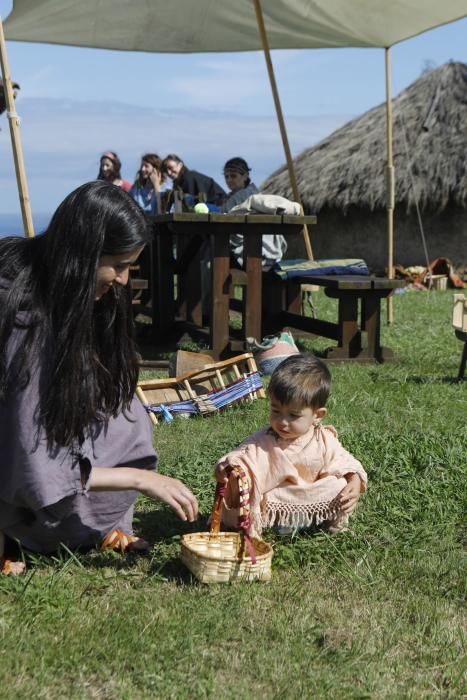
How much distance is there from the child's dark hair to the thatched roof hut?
14795 millimetres

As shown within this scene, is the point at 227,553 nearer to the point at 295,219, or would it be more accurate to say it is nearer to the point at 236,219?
the point at 236,219

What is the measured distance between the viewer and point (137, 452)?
3.44 m

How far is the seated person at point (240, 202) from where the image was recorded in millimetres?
9144

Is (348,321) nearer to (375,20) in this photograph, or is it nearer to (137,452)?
(375,20)

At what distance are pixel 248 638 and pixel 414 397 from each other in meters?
3.56

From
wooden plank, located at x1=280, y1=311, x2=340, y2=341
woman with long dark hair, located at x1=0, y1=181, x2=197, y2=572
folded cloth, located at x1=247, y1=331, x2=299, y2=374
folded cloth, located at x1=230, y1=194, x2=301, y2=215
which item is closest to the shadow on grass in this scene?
folded cloth, located at x1=247, y1=331, x2=299, y2=374

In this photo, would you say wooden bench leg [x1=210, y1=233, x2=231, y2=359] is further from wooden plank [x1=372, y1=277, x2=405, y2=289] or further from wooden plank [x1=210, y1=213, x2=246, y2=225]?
wooden plank [x1=372, y1=277, x2=405, y2=289]

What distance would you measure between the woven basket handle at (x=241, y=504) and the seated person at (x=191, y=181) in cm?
726

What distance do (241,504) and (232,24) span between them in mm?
8220

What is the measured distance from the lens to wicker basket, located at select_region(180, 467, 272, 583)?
3.12 m

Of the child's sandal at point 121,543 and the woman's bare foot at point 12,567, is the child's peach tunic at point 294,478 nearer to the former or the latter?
the child's sandal at point 121,543

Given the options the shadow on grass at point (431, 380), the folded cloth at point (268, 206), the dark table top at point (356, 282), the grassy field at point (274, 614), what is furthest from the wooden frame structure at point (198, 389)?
the folded cloth at point (268, 206)

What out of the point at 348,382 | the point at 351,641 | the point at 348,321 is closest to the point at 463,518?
the point at 351,641

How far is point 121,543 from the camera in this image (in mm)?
3447
